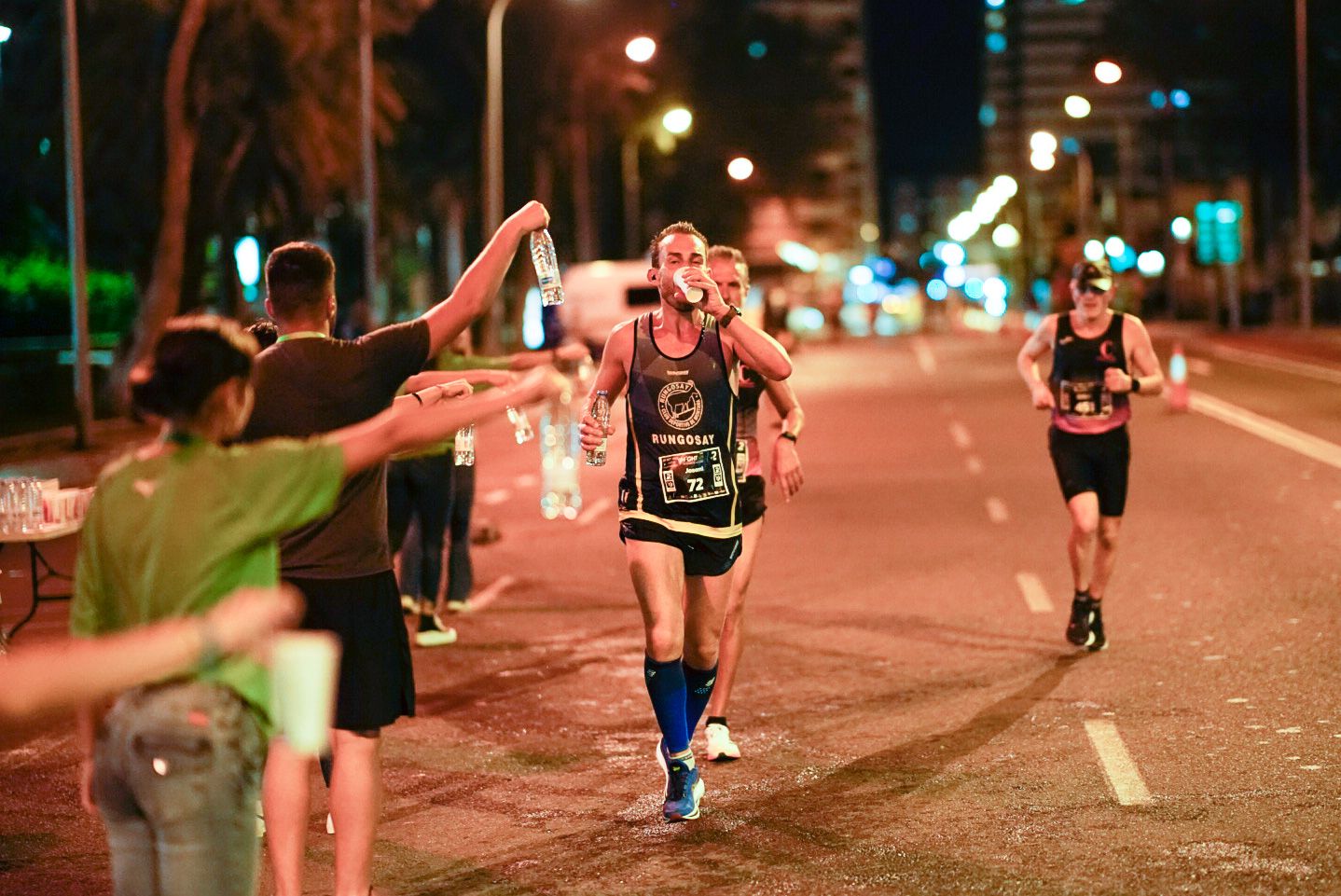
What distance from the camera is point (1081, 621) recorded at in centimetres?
977

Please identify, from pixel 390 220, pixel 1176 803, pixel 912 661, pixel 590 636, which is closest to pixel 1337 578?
pixel 912 661

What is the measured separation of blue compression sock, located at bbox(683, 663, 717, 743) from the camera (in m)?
6.87

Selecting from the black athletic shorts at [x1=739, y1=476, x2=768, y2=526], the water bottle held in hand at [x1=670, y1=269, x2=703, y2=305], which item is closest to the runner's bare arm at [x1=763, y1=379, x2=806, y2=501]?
the black athletic shorts at [x1=739, y1=476, x2=768, y2=526]

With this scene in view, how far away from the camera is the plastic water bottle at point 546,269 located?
583 centimetres

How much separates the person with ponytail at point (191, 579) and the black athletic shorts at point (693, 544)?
271 cm

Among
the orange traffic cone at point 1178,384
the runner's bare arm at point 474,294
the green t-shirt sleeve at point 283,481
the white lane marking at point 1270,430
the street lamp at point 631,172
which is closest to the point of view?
the green t-shirt sleeve at point 283,481

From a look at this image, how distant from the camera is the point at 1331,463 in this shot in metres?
18.7

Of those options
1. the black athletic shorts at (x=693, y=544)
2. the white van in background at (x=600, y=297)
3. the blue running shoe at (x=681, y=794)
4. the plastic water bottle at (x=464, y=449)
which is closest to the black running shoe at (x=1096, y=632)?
the black athletic shorts at (x=693, y=544)

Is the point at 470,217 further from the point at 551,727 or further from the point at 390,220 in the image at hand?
the point at 551,727

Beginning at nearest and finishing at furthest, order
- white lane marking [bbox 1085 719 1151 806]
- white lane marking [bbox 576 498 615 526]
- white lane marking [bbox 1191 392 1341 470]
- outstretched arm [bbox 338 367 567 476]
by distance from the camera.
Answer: outstretched arm [bbox 338 367 567 476] < white lane marking [bbox 1085 719 1151 806] < white lane marking [bbox 576 498 615 526] < white lane marking [bbox 1191 392 1341 470]

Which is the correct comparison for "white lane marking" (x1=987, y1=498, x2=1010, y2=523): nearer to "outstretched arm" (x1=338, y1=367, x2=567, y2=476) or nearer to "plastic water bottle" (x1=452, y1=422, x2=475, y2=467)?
"plastic water bottle" (x1=452, y1=422, x2=475, y2=467)

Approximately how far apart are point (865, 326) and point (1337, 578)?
79.5 m

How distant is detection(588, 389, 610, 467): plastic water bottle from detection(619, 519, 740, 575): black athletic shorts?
0.80 feet

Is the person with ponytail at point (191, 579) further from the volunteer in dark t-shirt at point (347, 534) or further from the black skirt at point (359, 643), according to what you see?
the black skirt at point (359, 643)
